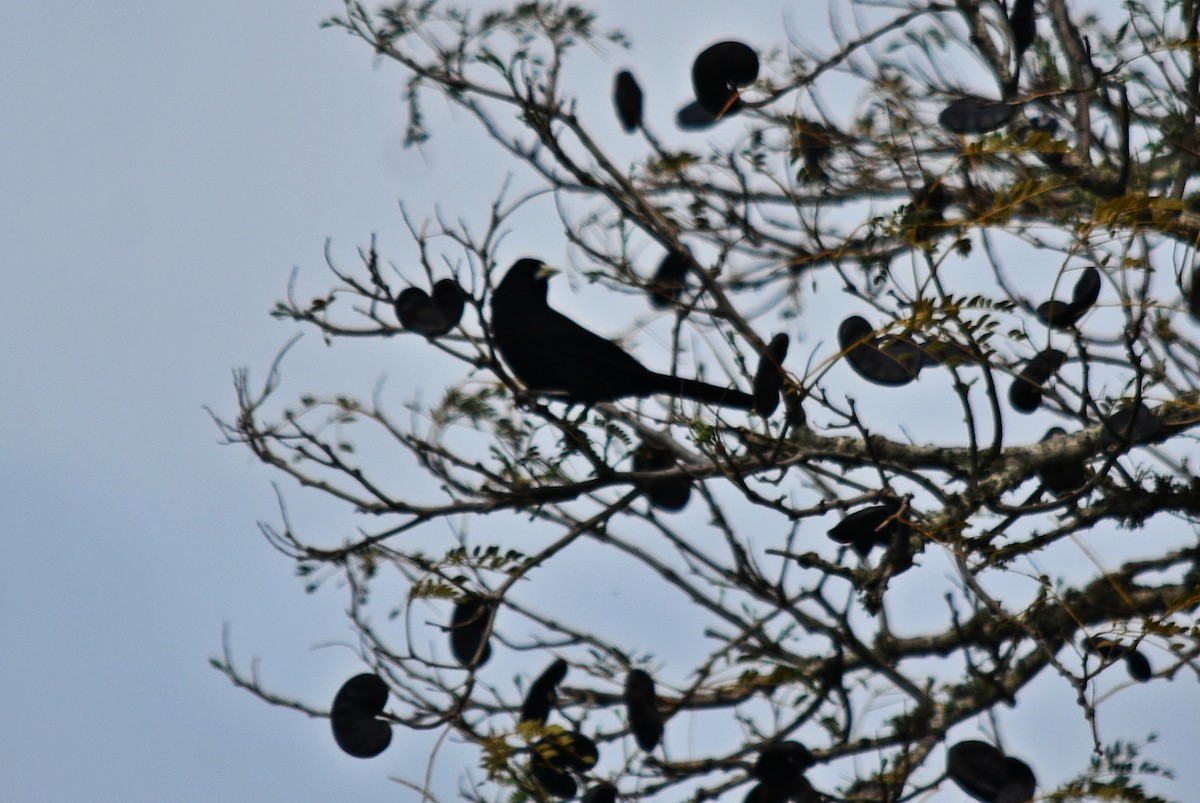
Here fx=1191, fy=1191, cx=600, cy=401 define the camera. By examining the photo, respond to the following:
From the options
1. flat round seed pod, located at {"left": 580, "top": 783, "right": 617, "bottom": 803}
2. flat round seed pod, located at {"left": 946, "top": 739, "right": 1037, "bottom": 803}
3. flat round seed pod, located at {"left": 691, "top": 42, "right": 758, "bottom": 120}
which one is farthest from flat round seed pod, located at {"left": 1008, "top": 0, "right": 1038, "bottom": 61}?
flat round seed pod, located at {"left": 580, "top": 783, "right": 617, "bottom": 803}

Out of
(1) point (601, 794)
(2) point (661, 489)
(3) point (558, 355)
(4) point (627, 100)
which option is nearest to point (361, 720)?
(1) point (601, 794)

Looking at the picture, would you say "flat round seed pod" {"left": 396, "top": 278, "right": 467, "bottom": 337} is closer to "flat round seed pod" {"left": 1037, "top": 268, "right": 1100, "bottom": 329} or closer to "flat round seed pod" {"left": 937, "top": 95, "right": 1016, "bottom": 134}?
"flat round seed pod" {"left": 937, "top": 95, "right": 1016, "bottom": 134}

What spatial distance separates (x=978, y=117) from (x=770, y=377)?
3.29ft

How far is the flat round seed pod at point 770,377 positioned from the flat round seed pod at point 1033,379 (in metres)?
0.67

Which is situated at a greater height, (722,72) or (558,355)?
(722,72)

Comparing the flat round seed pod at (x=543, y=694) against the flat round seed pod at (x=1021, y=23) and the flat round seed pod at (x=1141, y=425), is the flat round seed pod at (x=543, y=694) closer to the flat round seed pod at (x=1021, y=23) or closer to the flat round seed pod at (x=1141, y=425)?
the flat round seed pod at (x=1141, y=425)

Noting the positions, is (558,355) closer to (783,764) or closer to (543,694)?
(543,694)

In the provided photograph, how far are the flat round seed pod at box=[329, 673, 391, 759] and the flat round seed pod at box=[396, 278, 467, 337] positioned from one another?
1.15 meters

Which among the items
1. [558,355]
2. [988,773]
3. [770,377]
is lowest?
[988,773]

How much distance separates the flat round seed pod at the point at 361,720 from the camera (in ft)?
12.2

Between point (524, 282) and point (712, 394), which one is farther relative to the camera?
point (524, 282)

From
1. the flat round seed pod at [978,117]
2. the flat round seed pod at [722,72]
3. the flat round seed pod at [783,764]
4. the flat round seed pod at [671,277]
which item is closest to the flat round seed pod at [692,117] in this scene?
the flat round seed pod at [722,72]

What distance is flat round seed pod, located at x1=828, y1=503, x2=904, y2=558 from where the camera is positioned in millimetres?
3514

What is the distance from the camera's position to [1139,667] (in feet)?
12.4
